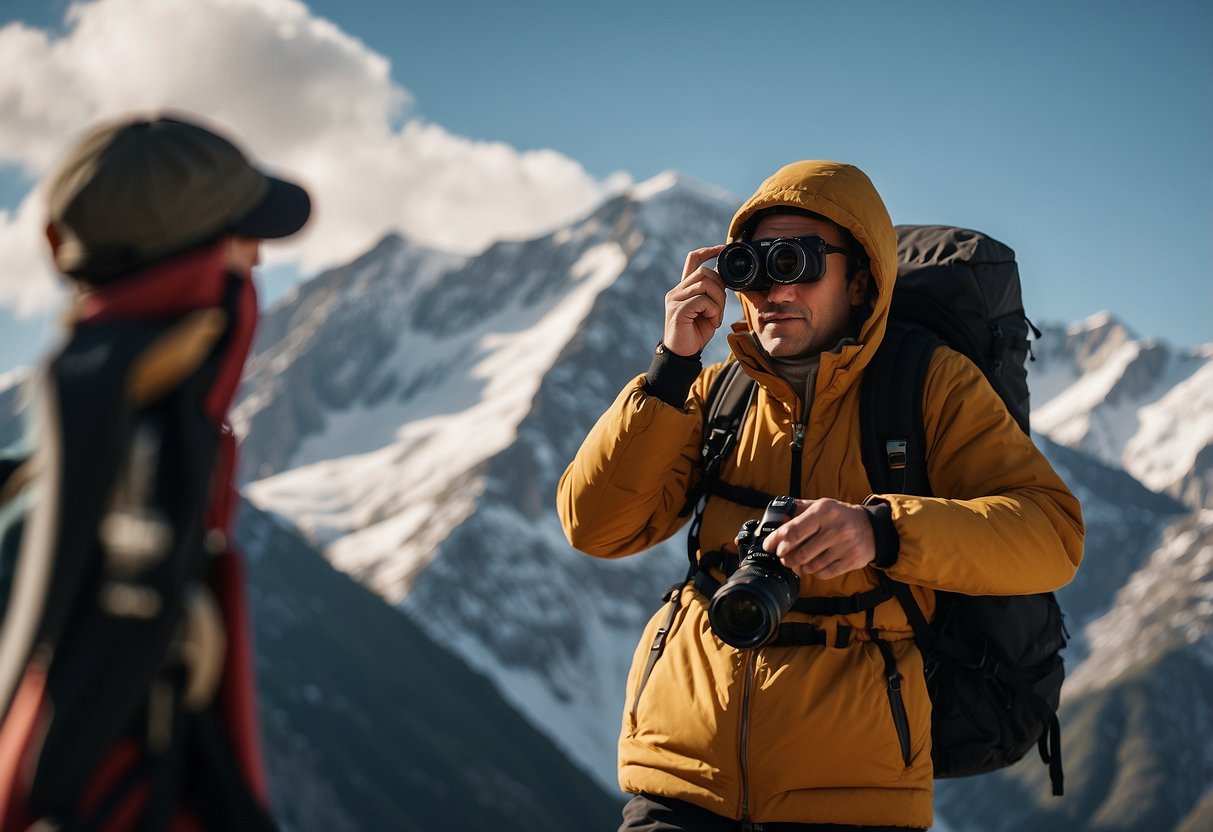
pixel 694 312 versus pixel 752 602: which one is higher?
pixel 694 312

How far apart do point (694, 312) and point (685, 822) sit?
6.91 feet

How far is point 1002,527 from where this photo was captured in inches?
200

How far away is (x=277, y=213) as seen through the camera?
3895 mm

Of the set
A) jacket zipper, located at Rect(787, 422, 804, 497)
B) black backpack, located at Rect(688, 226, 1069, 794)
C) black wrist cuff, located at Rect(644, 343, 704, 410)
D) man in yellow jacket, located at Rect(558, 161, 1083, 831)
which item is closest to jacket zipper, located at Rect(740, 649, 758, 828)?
man in yellow jacket, located at Rect(558, 161, 1083, 831)

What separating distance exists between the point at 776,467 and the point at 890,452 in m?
0.50

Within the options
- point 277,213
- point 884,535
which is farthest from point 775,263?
point 277,213

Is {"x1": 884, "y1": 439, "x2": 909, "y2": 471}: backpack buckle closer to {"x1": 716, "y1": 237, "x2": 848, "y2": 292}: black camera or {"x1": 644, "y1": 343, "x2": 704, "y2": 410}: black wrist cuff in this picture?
{"x1": 716, "y1": 237, "x2": 848, "y2": 292}: black camera

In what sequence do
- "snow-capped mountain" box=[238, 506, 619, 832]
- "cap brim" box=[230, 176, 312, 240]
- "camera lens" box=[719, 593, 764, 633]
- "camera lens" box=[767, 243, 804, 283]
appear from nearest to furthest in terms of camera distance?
"cap brim" box=[230, 176, 312, 240], "camera lens" box=[719, 593, 764, 633], "camera lens" box=[767, 243, 804, 283], "snow-capped mountain" box=[238, 506, 619, 832]

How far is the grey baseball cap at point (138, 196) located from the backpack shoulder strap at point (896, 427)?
9.21 feet

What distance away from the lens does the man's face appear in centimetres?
577

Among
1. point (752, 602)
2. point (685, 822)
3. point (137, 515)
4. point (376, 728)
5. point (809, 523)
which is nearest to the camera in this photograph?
point (137, 515)

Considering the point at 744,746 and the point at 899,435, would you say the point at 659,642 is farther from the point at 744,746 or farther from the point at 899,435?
the point at 899,435

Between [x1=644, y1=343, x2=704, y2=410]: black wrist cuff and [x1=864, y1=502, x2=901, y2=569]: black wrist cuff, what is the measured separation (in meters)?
1.12

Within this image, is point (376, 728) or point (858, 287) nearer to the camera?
point (858, 287)
